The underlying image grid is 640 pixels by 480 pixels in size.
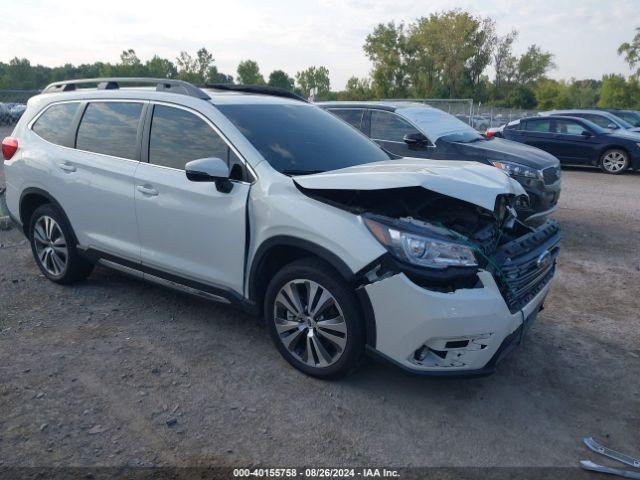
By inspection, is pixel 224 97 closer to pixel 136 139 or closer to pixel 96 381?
pixel 136 139

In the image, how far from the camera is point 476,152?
310 inches

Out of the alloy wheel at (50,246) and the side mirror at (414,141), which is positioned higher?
the side mirror at (414,141)

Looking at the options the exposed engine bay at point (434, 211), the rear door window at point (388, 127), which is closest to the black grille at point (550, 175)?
the rear door window at point (388, 127)

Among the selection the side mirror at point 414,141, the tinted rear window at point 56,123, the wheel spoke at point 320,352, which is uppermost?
the tinted rear window at point 56,123

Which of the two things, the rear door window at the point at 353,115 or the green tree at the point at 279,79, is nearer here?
the rear door window at the point at 353,115

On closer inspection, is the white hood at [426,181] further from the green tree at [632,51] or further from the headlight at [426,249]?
the green tree at [632,51]

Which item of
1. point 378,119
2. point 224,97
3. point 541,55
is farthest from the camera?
point 541,55

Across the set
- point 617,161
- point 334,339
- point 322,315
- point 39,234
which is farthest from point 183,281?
point 617,161

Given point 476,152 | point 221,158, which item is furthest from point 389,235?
point 476,152

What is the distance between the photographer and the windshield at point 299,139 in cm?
392

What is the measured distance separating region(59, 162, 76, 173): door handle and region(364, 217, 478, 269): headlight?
3031 millimetres

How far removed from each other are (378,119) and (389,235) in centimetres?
574

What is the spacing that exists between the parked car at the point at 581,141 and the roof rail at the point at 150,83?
41.0 ft

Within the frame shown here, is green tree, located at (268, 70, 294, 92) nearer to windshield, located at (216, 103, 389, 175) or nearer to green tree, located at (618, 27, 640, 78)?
green tree, located at (618, 27, 640, 78)
